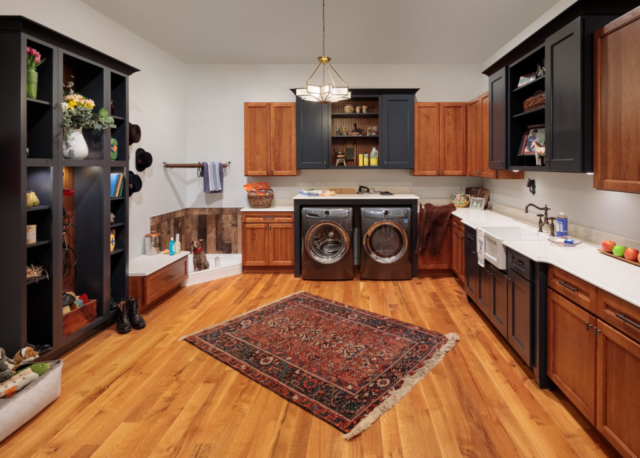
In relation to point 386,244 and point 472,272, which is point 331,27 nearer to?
point 386,244

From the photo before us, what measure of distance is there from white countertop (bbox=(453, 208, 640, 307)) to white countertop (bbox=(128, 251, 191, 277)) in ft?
10.5

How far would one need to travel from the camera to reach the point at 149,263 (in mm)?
4375

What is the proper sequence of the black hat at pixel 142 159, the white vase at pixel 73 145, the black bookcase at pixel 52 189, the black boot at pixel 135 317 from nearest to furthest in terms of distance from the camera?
the black bookcase at pixel 52 189
the white vase at pixel 73 145
the black boot at pixel 135 317
the black hat at pixel 142 159

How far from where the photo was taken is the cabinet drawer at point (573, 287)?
6.68 feet

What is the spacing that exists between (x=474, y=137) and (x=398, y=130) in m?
0.95

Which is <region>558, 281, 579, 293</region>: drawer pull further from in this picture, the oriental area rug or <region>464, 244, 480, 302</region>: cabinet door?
<region>464, 244, 480, 302</region>: cabinet door

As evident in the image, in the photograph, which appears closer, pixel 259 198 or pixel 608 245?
pixel 608 245

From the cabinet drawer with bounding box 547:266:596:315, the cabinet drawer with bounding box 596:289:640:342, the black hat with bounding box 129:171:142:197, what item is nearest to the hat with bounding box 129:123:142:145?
the black hat with bounding box 129:171:142:197

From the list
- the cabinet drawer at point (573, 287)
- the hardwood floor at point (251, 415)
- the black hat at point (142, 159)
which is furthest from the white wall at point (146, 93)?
the cabinet drawer at point (573, 287)

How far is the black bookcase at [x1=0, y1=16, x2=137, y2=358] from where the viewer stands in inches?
101

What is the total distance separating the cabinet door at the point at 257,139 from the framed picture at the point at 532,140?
313 cm

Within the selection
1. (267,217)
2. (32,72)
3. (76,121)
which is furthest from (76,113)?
(267,217)

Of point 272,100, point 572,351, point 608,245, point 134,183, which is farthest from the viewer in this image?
point 272,100

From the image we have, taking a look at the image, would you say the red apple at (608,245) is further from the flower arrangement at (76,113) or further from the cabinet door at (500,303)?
the flower arrangement at (76,113)
